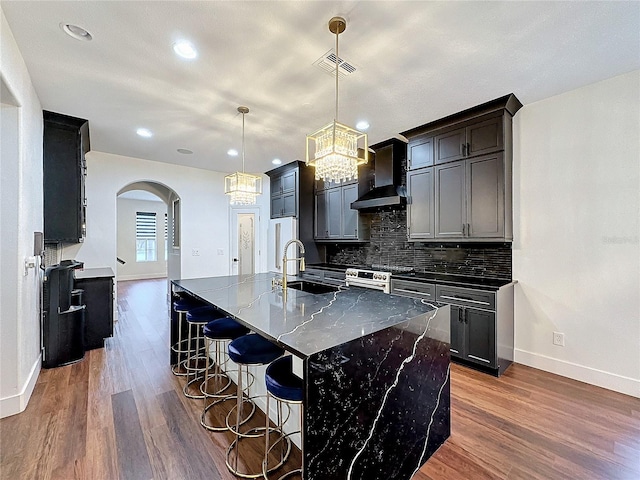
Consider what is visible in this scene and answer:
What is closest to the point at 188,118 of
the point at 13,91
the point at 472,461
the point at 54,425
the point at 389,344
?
the point at 13,91

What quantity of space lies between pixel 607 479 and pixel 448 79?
2.93 metres

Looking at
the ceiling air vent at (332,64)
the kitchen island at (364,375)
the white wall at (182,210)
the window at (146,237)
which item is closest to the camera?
the kitchen island at (364,375)

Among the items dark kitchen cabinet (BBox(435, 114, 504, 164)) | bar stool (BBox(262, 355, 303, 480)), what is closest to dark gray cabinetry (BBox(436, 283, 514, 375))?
dark kitchen cabinet (BBox(435, 114, 504, 164))

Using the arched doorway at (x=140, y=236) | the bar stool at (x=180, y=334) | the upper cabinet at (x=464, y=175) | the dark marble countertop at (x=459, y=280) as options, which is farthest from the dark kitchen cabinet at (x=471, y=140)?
the arched doorway at (x=140, y=236)

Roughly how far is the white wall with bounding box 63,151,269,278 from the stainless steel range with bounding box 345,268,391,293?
271 centimetres

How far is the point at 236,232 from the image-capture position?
6.38 metres

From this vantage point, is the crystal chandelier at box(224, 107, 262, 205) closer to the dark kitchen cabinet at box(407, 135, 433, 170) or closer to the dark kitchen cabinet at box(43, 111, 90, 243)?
the dark kitchen cabinet at box(43, 111, 90, 243)

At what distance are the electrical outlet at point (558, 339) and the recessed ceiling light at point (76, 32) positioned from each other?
4679 millimetres

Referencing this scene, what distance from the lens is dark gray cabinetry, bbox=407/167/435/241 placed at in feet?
11.8

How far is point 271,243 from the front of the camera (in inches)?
233

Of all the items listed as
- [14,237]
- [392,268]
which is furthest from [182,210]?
[392,268]

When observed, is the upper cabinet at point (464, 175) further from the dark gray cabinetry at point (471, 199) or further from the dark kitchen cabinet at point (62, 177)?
the dark kitchen cabinet at point (62, 177)

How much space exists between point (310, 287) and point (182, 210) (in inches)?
153

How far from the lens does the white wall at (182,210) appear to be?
15.3 feet
